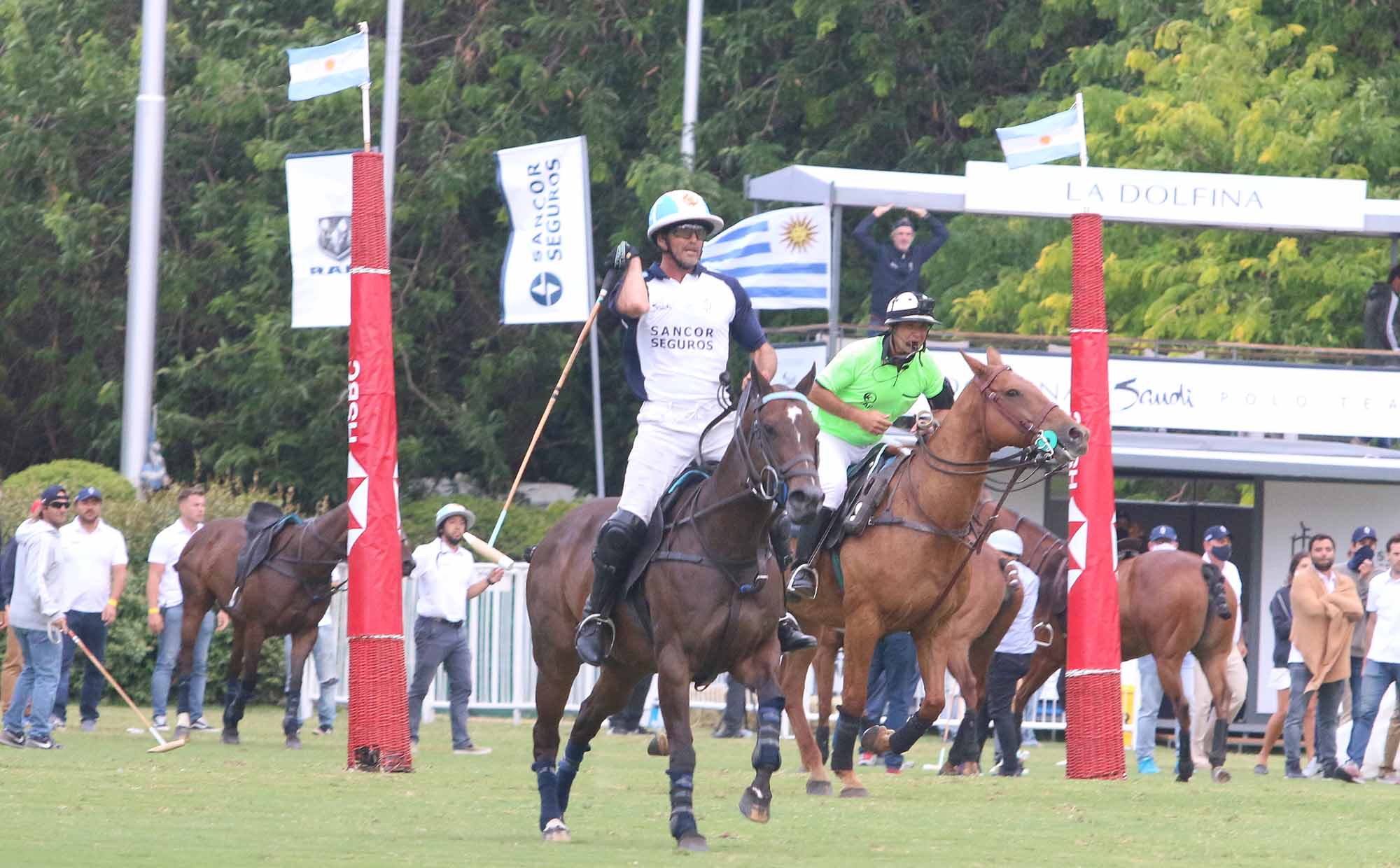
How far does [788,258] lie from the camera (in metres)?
25.0


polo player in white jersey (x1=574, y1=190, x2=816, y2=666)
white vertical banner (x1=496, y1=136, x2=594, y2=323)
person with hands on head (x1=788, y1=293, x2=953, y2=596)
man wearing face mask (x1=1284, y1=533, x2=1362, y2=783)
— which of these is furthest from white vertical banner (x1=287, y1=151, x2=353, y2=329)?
Result: polo player in white jersey (x1=574, y1=190, x2=816, y2=666)

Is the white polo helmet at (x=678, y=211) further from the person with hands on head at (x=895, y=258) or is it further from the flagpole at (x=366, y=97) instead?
the person with hands on head at (x=895, y=258)

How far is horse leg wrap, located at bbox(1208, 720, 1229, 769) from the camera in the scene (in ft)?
59.7

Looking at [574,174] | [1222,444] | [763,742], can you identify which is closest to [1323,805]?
[763,742]

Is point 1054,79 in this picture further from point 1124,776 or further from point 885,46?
point 1124,776

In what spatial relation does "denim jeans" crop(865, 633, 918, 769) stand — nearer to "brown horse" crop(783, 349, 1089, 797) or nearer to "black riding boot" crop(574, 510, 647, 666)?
"brown horse" crop(783, 349, 1089, 797)

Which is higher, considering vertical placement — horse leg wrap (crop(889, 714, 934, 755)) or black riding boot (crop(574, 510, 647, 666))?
black riding boot (crop(574, 510, 647, 666))

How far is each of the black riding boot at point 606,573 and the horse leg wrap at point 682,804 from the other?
68cm

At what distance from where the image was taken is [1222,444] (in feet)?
81.1

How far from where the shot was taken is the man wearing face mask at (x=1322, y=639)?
19.1 metres

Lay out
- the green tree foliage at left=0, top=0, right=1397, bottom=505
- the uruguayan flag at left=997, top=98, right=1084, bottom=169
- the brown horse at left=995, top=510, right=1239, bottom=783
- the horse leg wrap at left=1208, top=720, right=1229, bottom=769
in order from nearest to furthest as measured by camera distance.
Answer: the uruguayan flag at left=997, top=98, right=1084, bottom=169
the horse leg wrap at left=1208, top=720, right=1229, bottom=769
the brown horse at left=995, top=510, right=1239, bottom=783
the green tree foliage at left=0, top=0, right=1397, bottom=505

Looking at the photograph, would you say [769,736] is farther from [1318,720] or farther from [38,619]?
[1318,720]

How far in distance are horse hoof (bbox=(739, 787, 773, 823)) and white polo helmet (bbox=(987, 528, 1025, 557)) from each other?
8.23 m

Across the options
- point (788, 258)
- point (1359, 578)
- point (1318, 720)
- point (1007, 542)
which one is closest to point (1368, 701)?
point (1318, 720)
